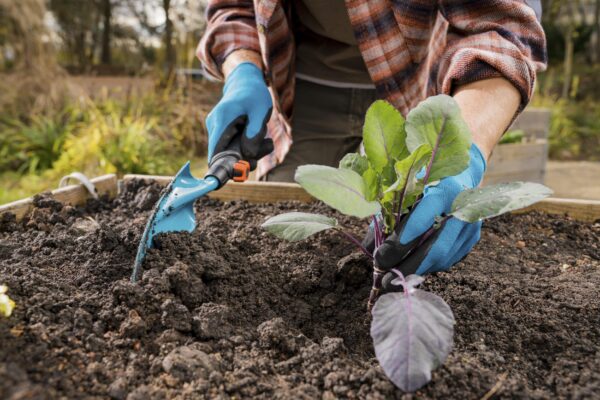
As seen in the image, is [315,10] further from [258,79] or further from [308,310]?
[308,310]

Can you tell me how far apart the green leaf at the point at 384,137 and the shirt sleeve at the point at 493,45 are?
0.55m

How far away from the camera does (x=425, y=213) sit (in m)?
1.16

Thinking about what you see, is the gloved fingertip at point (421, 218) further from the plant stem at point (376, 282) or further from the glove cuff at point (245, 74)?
the glove cuff at point (245, 74)

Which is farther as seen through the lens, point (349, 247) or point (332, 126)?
point (332, 126)

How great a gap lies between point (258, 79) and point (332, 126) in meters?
0.61

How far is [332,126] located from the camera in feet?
8.41

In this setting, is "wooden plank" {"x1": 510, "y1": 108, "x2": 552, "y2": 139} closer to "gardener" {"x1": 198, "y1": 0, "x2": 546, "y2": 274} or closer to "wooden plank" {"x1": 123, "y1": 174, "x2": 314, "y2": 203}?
"gardener" {"x1": 198, "y1": 0, "x2": 546, "y2": 274}

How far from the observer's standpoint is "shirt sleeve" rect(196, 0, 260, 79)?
7.70 ft

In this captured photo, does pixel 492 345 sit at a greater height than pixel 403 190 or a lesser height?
lesser

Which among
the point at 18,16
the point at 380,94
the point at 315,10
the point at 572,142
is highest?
the point at 18,16

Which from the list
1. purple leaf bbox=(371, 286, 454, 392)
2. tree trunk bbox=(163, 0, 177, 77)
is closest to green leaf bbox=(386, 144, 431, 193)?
purple leaf bbox=(371, 286, 454, 392)

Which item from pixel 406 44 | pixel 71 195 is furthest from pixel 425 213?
pixel 71 195

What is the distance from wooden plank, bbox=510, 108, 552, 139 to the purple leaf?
16.6 ft

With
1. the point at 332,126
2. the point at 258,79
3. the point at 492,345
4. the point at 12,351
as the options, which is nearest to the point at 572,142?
the point at 332,126
